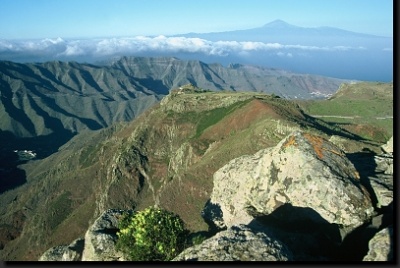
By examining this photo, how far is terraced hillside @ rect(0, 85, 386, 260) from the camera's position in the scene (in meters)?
62.7

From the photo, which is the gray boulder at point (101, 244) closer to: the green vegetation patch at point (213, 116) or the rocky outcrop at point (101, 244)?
the rocky outcrop at point (101, 244)

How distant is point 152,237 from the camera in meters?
21.1

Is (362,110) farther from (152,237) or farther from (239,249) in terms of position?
(239,249)

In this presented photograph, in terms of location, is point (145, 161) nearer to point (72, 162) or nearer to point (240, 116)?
point (240, 116)

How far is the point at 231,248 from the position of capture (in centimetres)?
1728

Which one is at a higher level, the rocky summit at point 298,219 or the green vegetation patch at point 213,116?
the rocky summit at point 298,219

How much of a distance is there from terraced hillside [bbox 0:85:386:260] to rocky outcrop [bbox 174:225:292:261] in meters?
34.2

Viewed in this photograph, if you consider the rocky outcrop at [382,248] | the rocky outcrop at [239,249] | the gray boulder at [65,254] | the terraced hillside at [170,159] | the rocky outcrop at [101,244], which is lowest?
the terraced hillside at [170,159]

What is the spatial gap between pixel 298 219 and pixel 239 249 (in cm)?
754

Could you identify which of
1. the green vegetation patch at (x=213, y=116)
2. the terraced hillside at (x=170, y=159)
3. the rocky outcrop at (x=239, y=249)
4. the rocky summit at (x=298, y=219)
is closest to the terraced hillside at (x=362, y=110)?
the terraced hillside at (x=170, y=159)

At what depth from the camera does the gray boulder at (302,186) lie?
22141mm

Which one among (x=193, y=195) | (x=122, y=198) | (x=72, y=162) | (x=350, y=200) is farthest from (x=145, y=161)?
(x=350, y=200)

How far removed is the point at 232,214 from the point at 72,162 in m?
138

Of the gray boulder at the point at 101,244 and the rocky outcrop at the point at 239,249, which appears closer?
the rocky outcrop at the point at 239,249
